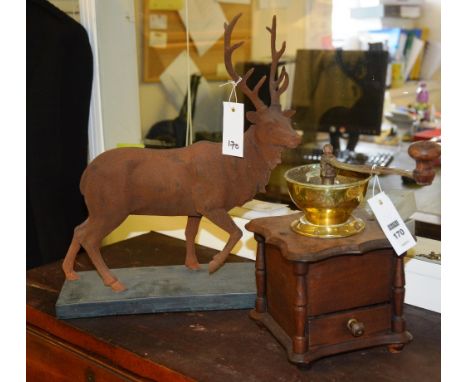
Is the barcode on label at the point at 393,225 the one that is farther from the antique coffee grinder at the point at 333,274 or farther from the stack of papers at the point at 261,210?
the stack of papers at the point at 261,210

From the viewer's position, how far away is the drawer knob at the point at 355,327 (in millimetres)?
1007

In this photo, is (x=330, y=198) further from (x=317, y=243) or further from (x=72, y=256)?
(x=72, y=256)

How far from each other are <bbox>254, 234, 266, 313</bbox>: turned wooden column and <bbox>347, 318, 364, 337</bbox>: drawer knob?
7.3 inches

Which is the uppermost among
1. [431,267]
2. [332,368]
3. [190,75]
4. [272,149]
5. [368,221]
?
[190,75]

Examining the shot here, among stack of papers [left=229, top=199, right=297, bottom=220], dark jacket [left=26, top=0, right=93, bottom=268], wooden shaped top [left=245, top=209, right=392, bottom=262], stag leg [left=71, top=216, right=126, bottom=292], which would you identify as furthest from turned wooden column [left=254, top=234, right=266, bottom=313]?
dark jacket [left=26, top=0, right=93, bottom=268]

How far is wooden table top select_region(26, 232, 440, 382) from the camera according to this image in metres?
0.99

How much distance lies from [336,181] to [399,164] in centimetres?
127

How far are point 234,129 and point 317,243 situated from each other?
0.92ft

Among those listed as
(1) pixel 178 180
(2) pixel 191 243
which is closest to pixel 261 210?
(2) pixel 191 243

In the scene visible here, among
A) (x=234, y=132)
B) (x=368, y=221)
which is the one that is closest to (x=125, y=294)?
(x=234, y=132)

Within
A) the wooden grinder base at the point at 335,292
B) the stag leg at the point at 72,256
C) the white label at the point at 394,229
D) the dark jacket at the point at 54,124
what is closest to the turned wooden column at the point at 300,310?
the wooden grinder base at the point at 335,292

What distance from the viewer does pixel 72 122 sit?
1.65 meters

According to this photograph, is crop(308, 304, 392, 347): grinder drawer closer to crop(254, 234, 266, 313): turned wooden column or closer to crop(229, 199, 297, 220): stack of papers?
crop(254, 234, 266, 313): turned wooden column
